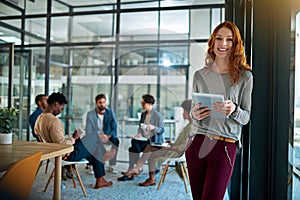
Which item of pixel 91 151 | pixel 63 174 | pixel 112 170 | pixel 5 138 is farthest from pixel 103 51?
pixel 5 138

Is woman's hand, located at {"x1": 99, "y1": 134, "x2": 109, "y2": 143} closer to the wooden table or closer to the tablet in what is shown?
the wooden table

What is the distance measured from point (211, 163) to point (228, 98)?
0.35 meters

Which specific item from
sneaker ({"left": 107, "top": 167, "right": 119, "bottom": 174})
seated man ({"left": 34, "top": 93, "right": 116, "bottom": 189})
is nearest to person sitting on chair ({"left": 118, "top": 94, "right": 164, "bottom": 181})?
sneaker ({"left": 107, "top": 167, "right": 119, "bottom": 174})

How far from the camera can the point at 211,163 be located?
58.6 inches

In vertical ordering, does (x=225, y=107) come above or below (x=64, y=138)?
above

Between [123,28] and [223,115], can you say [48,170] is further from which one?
[223,115]

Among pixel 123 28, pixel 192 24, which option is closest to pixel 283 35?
pixel 192 24

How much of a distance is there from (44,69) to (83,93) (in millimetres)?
927

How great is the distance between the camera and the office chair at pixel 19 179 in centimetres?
131

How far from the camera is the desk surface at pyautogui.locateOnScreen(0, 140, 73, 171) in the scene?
6.27ft

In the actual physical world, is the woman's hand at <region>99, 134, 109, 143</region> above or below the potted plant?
below

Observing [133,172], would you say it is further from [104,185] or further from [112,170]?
[104,185]

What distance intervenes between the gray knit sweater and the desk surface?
122cm

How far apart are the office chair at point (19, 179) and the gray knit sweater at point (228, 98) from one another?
87 centimetres
